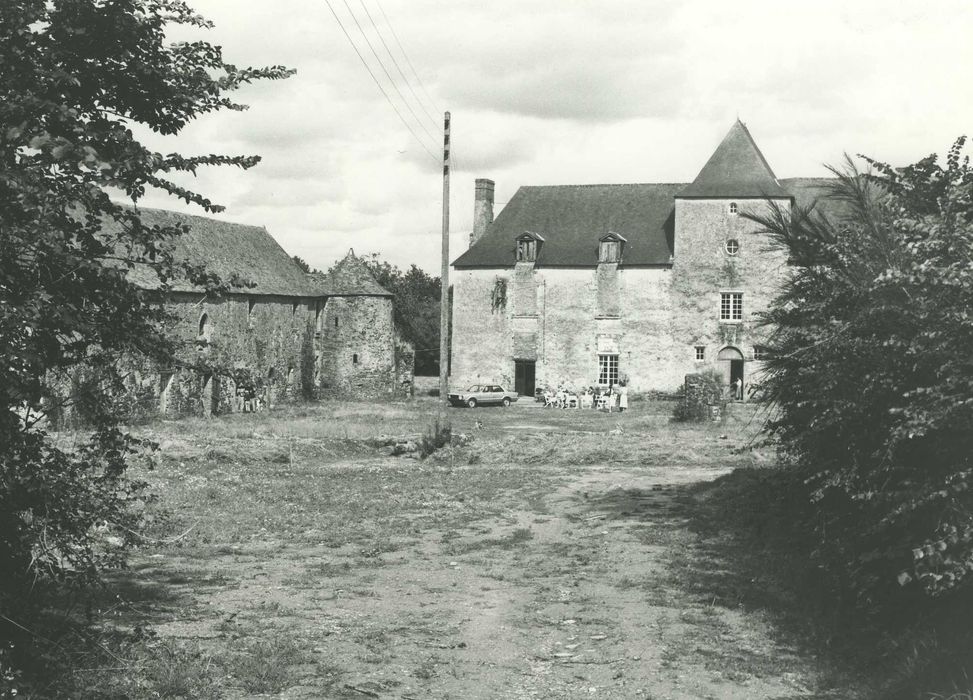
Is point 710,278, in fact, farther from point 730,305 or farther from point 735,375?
point 735,375

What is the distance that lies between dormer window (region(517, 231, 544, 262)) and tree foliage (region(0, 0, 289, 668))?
41.8 metres

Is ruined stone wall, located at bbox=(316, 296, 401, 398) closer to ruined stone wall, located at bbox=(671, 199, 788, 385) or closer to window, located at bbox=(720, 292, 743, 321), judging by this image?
ruined stone wall, located at bbox=(671, 199, 788, 385)

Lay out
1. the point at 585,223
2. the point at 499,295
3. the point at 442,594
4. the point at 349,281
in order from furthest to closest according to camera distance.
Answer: the point at 585,223, the point at 499,295, the point at 349,281, the point at 442,594

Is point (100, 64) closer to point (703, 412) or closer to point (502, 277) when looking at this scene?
point (703, 412)

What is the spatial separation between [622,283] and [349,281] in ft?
44.4

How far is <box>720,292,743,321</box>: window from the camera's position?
Answer: 4697 centimetres

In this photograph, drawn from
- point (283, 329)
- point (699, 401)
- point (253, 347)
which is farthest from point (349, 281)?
point (699, 401)

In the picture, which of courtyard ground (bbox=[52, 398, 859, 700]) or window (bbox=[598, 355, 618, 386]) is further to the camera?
window (bbox=[598, 355, 618, 386])

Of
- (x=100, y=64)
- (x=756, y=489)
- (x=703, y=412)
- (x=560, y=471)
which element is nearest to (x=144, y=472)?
(x=560, y=471)

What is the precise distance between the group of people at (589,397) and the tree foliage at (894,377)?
3284 centimetres

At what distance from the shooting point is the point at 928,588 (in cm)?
643

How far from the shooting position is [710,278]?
46.9 m

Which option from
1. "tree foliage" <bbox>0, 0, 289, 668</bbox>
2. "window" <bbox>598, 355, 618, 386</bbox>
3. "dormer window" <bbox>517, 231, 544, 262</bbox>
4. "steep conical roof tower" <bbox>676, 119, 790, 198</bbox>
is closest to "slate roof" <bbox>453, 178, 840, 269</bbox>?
"dormer window" <bbox>517, 231, 544, 262</bbox>

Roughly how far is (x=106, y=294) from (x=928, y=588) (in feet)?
19.3
